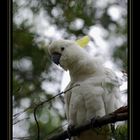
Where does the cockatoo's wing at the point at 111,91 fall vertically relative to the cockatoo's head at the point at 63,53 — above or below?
below

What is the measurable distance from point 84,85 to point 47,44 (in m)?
0.23

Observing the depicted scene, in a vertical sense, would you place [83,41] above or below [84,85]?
above

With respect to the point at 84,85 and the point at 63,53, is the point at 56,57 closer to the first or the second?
the point at 63,53

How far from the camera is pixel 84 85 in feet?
4.67

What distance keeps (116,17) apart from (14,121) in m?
0.60

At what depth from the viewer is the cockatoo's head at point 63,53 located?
4.70 feet

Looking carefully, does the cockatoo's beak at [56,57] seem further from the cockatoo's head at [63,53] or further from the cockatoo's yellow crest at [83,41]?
the cockatoo's yellow crest at [83,41]

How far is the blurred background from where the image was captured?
4.61ft

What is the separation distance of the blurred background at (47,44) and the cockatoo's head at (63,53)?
22 mm

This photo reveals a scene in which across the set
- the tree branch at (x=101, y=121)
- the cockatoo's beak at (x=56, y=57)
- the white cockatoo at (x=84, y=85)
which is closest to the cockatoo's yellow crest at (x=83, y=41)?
the white cockatoo at (x=84, y=85)

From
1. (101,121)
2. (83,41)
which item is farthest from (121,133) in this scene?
(83,41)

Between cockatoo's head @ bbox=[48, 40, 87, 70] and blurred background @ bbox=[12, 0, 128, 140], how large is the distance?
0.07 ft

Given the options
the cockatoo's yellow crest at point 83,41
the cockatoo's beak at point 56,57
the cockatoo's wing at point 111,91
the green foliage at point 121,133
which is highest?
the cockatoo's yellow crest at point 83,41

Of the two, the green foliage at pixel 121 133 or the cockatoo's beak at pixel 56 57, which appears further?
the cockatoo's beak at pixel 56 57
